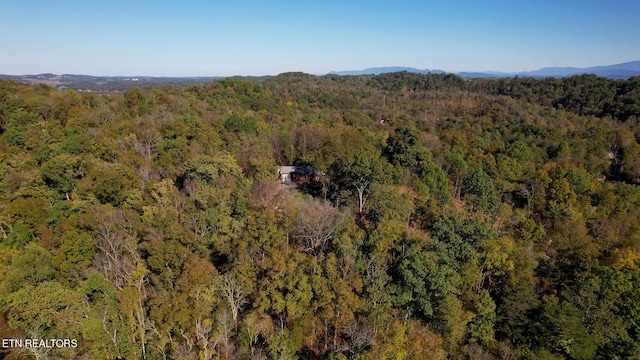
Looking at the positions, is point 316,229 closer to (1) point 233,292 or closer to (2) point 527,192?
(1) point 233,292

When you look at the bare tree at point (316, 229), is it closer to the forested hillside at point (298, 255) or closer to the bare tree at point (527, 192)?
the forested hillside at point (298, 255)

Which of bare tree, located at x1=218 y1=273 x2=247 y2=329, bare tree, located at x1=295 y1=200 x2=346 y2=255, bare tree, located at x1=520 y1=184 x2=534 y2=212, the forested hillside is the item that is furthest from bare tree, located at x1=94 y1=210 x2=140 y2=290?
bare tree, located at x1=520 y1=184 x2=534 y2=212

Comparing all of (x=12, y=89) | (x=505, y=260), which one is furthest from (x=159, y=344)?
(x=12, y=89)

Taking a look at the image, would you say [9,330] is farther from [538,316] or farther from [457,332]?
[538,316]

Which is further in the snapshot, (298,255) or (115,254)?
(115,254)

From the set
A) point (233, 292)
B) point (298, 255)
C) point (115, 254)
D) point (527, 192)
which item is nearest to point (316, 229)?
point (298, 255)

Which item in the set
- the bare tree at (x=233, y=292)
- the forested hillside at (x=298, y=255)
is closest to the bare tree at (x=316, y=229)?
the forested hillside at (x=298, y=255)

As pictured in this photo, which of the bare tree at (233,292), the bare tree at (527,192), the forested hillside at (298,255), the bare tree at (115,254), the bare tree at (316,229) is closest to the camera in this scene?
the forested hillside at (298,255)

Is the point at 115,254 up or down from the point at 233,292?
up

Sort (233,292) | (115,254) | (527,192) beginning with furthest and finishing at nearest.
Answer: (527,192) → (115,254) → (233,292)
